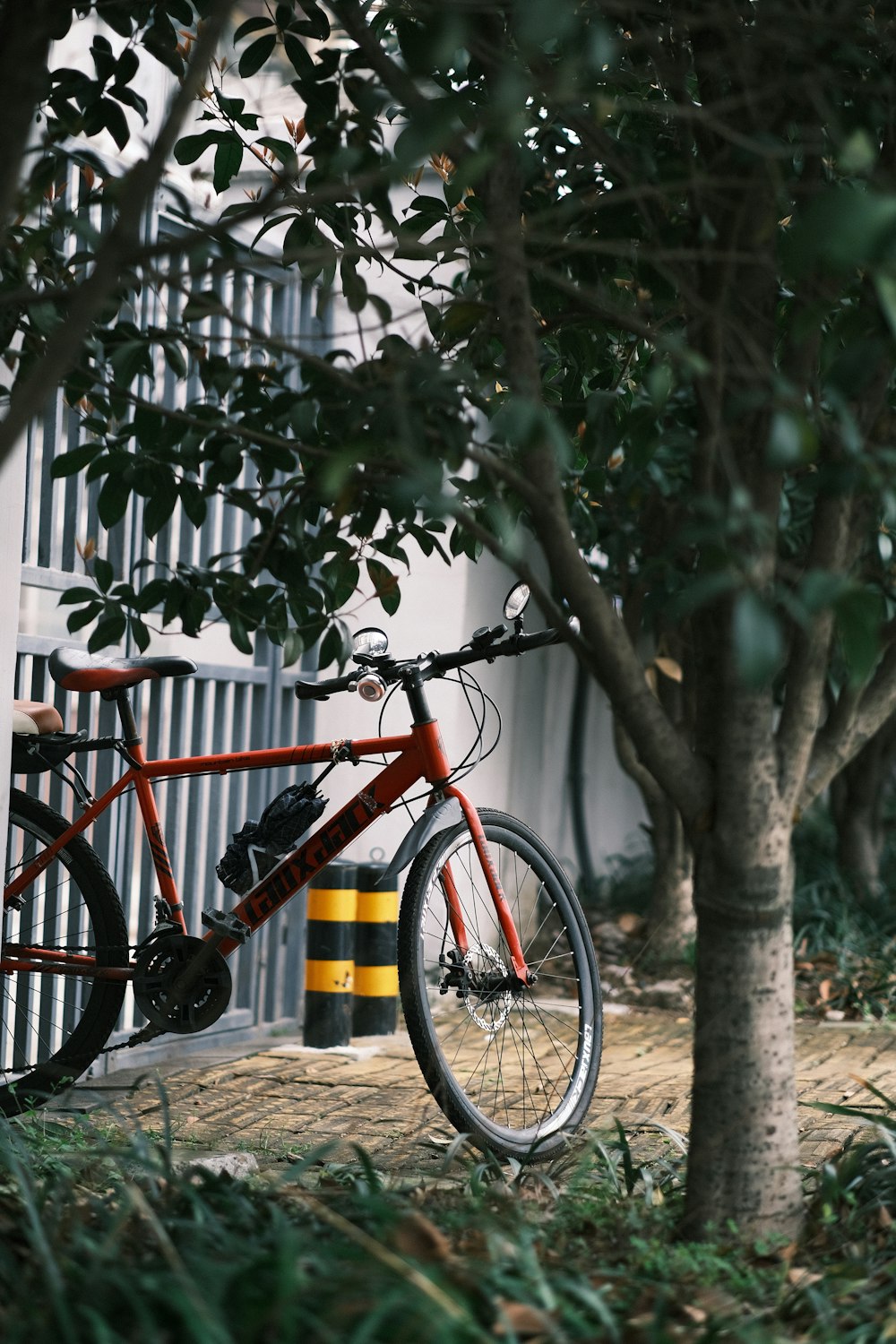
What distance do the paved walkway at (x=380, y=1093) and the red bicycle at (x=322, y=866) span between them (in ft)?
0.54

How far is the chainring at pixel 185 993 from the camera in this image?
11.1 feet

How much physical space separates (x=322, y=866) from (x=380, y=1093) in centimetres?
93

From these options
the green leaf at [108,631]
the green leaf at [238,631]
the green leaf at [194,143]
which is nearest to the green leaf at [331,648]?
the green leaf at [238,631]

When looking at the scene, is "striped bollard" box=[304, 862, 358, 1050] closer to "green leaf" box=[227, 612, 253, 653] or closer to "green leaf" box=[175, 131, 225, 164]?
"green leaf" box=[227, 612, 253, 653]

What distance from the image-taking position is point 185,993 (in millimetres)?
3387

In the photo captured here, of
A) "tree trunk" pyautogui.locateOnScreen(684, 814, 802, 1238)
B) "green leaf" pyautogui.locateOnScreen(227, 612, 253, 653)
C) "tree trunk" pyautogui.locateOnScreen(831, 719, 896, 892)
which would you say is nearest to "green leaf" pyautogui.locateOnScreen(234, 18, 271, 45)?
"green leaf" pyautogui.locateOnScreen(227, 612, 253, 653)

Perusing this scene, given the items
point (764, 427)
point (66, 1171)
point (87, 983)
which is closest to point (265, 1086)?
point (87, 983)

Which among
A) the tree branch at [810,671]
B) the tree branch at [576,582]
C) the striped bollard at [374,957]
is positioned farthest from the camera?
the striped bollard at [374,957]

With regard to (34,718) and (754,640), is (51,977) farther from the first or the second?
(754,640)

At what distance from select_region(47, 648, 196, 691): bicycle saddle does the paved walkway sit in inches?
35.6

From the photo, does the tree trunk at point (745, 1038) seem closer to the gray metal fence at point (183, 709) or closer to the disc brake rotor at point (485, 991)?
the disc brake rotor at point (485, 991)

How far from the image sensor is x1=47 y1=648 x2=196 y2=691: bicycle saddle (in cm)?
346

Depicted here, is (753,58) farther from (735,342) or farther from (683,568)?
(683,568)

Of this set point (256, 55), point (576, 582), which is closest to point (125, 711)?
point (256, 55)
